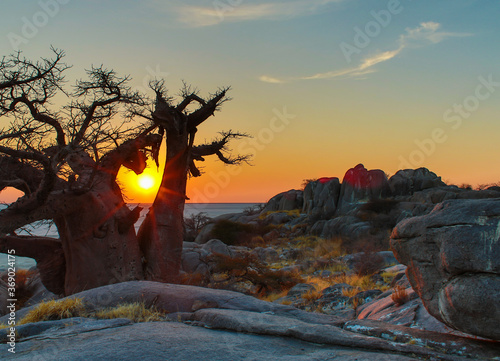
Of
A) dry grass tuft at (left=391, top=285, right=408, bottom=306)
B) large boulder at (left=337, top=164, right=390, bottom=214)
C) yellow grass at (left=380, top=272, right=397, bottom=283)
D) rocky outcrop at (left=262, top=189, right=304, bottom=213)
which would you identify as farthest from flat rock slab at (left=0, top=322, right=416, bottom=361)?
rocky outcrop at (left=262, top=189, right=304, bottom=213)

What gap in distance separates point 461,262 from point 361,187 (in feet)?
111

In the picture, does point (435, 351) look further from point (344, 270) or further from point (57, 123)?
point (344, 270)

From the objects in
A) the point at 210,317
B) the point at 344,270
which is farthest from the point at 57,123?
the point at 344,270

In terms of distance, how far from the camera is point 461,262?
4.41 metres

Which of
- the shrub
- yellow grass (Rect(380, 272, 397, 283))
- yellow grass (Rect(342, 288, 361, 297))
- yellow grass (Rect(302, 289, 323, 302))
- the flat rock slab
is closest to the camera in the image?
the flat rock slab

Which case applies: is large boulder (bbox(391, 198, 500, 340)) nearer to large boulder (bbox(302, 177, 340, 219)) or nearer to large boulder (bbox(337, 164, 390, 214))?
large boulder (bbox(302, 177, 340, 219))

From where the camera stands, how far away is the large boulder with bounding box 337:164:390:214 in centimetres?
3641

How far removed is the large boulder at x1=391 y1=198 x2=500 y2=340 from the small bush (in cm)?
468

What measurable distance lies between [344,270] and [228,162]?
6220 mm

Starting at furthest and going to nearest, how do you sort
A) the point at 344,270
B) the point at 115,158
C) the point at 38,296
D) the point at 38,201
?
the point at 344,270
the point at 38,296
the point at 115,158
the point at 38,201

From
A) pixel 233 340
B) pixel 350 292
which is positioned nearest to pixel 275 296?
pixel 350 292

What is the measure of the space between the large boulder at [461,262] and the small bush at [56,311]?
4.68m

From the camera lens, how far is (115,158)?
1253 centimetres

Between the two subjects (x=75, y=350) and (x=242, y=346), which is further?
(x=242, y=346)
